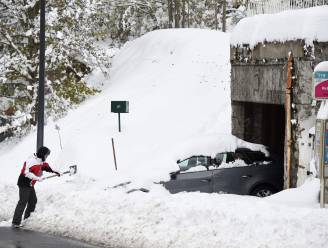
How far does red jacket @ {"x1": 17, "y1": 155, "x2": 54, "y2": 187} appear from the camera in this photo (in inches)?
495

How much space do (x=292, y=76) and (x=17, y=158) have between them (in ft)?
41.1

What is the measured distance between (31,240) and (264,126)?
831cm

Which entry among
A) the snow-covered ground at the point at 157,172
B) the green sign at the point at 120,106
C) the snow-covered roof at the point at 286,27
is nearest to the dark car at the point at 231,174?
the snow-covered ground at the point at 157,172

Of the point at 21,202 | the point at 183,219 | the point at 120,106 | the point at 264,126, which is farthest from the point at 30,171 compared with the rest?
the point at 264,126

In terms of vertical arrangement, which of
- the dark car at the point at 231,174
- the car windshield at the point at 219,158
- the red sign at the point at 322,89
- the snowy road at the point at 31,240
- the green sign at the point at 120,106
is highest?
the red sign at the point at 322,89

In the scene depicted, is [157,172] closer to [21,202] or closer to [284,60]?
[21,202]

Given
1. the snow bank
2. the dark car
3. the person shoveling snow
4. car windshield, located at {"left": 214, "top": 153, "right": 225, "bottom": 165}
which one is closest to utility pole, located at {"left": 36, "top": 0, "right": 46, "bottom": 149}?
the snow bank

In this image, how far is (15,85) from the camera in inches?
986

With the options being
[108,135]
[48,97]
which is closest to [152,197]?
[108,135]

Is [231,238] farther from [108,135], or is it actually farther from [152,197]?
[108,135]

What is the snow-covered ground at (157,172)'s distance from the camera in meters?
9.98

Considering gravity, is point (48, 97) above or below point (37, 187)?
above

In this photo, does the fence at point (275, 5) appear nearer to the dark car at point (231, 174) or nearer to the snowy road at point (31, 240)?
the dark car at point (231, 174)

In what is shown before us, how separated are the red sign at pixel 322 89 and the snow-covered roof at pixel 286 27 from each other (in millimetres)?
2638
